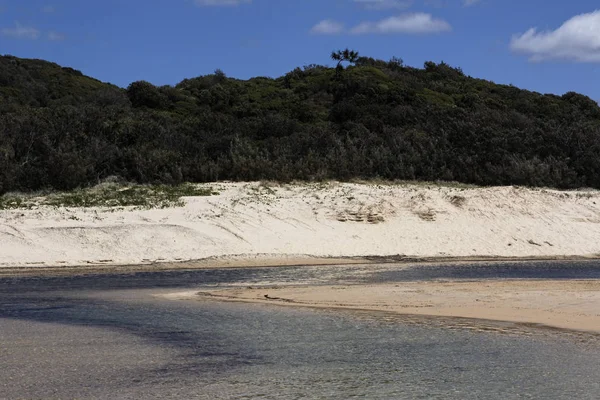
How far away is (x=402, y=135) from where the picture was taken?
104 feet

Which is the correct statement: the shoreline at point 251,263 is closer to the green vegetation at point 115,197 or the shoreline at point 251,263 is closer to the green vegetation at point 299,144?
the green vegetation at point 115,197

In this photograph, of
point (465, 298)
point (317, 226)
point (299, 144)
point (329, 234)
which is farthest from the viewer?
point (299, 144)

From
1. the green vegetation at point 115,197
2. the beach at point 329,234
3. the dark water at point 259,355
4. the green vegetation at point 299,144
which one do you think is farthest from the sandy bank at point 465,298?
the green vegetation at point 299,144

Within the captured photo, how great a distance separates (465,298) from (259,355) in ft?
16.6

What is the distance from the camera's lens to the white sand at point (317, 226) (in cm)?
1908

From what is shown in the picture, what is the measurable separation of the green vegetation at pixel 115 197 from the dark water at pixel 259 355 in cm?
856

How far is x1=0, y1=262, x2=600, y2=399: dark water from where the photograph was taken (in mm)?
7750

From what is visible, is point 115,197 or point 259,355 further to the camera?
point 115,197

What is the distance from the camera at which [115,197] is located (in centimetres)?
2295

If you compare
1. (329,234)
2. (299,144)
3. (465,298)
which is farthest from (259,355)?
(299,144)

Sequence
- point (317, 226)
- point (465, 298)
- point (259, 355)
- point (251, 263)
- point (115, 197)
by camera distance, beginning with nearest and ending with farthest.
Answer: point (259, 355)
point (465, 298)
point (251, 263)
point (317, 226)
point (115, 197)

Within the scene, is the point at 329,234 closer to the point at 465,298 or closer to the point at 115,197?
the point at 115,197

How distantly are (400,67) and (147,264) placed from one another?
1678 inches

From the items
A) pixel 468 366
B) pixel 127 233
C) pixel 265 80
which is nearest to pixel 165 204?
pixel 127 233
